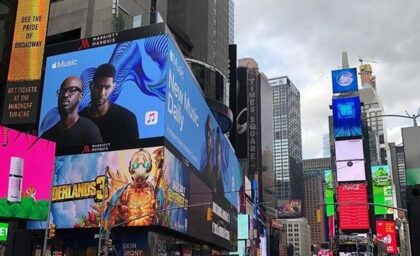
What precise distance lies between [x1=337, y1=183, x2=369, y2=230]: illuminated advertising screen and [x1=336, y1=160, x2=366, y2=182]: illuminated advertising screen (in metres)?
1.37

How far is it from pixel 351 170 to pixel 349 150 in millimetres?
3990

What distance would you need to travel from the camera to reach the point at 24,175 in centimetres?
2989

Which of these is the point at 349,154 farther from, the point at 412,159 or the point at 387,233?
the point at 412,159

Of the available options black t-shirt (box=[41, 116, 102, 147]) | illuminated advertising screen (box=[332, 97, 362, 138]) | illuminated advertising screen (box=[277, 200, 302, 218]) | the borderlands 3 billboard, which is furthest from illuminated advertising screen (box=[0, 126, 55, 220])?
illuminated advertising screen (box=[277, 200, 302, 218])

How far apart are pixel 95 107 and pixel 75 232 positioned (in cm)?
→ 1300

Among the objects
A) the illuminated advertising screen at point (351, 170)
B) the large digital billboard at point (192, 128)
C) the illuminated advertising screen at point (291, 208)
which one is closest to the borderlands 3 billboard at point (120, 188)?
the large digital billboard at point (192, 128)

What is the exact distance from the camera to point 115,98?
177ft

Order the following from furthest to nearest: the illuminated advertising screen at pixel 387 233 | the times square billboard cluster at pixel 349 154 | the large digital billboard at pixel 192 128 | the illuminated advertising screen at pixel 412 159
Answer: the illuminated advertising screen at pixel 387 233
the times square billboard cluster at pixel 349 154
the large digital billboard at pixel 192 128
the illuminated advertising screen at pixel 412 159

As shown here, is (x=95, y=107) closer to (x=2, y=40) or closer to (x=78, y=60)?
(x=78, y=60)

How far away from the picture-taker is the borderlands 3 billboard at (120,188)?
47.8m

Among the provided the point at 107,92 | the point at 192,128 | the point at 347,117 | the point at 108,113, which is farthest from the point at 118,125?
the point at 347,117

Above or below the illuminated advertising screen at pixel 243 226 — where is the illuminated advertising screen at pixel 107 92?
above

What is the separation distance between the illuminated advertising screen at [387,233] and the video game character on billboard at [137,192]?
255 ft

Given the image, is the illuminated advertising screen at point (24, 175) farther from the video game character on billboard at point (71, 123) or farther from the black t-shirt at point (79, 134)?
the video game character on billboard at point (71, 123)
